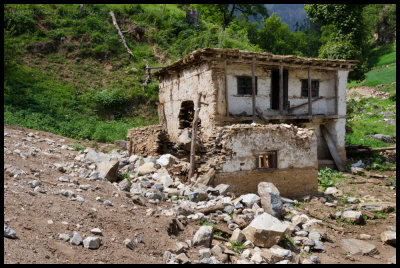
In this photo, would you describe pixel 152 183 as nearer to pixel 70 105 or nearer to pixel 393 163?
pixel 70 105

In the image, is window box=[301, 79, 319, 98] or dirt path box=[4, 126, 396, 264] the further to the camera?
window box=[301, 79, 319, 98]

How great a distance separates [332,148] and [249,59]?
704cm

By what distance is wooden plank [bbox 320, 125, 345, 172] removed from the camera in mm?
16859

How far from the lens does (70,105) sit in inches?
785

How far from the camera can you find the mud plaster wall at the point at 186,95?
1333 centimetres

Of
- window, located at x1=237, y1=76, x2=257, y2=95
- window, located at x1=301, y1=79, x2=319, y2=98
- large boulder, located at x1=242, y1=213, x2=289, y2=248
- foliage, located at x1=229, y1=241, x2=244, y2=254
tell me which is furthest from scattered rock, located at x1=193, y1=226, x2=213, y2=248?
window, located at x1=301, y1=79, x2=319, y2=98

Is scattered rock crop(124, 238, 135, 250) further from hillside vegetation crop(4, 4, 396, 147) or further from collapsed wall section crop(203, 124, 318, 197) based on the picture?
hillside vegetation crop(4, 4, 396, 147)

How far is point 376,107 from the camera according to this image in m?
29.7

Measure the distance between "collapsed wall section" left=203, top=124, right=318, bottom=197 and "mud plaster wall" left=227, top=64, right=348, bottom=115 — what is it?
11.8ft

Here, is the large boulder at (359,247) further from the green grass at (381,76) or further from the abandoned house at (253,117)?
the green grass at (381,76)

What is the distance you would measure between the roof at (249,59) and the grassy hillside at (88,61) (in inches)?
198

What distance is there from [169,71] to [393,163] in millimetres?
12847

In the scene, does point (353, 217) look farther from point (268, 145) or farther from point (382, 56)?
point (382, 56)
